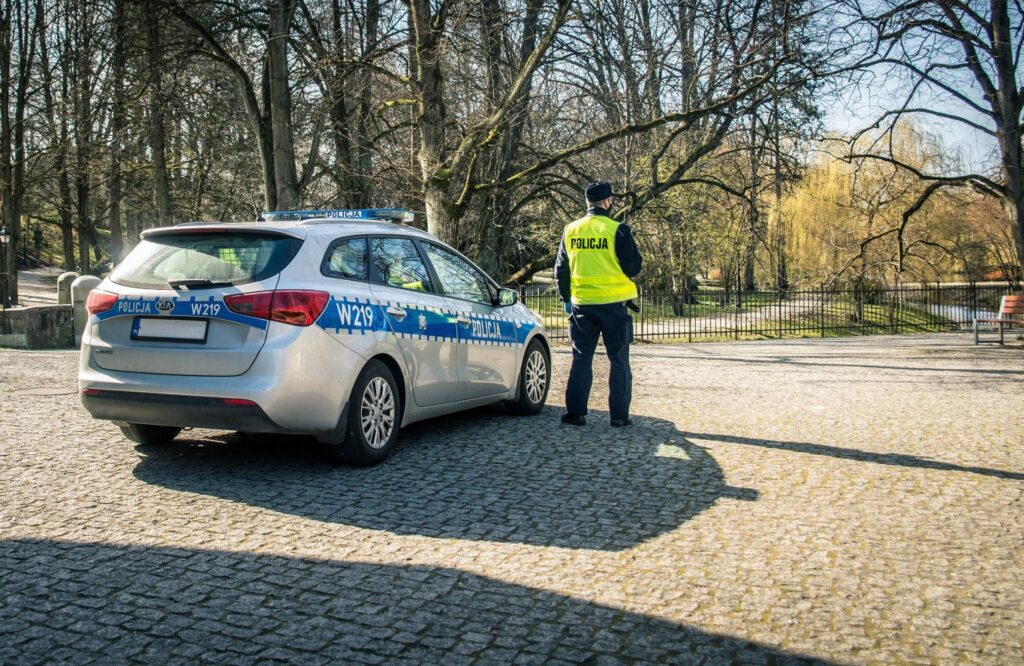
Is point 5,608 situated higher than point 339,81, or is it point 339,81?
point 339,81

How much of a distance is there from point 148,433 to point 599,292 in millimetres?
3746

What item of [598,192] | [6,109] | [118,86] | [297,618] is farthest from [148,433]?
[6,109]

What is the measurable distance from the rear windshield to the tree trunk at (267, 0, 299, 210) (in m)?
11.2

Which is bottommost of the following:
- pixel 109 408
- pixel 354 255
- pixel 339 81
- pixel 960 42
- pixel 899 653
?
pixel 899 653

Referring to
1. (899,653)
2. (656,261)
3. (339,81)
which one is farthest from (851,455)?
(656,261)

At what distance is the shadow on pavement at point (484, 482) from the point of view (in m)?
4.88

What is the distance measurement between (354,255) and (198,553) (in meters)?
2.64

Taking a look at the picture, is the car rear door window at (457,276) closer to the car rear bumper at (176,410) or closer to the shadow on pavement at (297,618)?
the car rear bumper at (176,410)

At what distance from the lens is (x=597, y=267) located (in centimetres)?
786

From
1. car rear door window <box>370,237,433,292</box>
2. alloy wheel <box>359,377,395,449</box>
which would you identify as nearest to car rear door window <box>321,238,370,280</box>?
car rear door window <box>370,237,433,292</box>

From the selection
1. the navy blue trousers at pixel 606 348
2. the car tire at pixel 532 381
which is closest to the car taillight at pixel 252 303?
the navy blue trousers at pixel 606 348

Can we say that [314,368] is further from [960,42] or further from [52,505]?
[960,42]

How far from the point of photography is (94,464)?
6109mm

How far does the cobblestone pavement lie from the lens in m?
3.34
